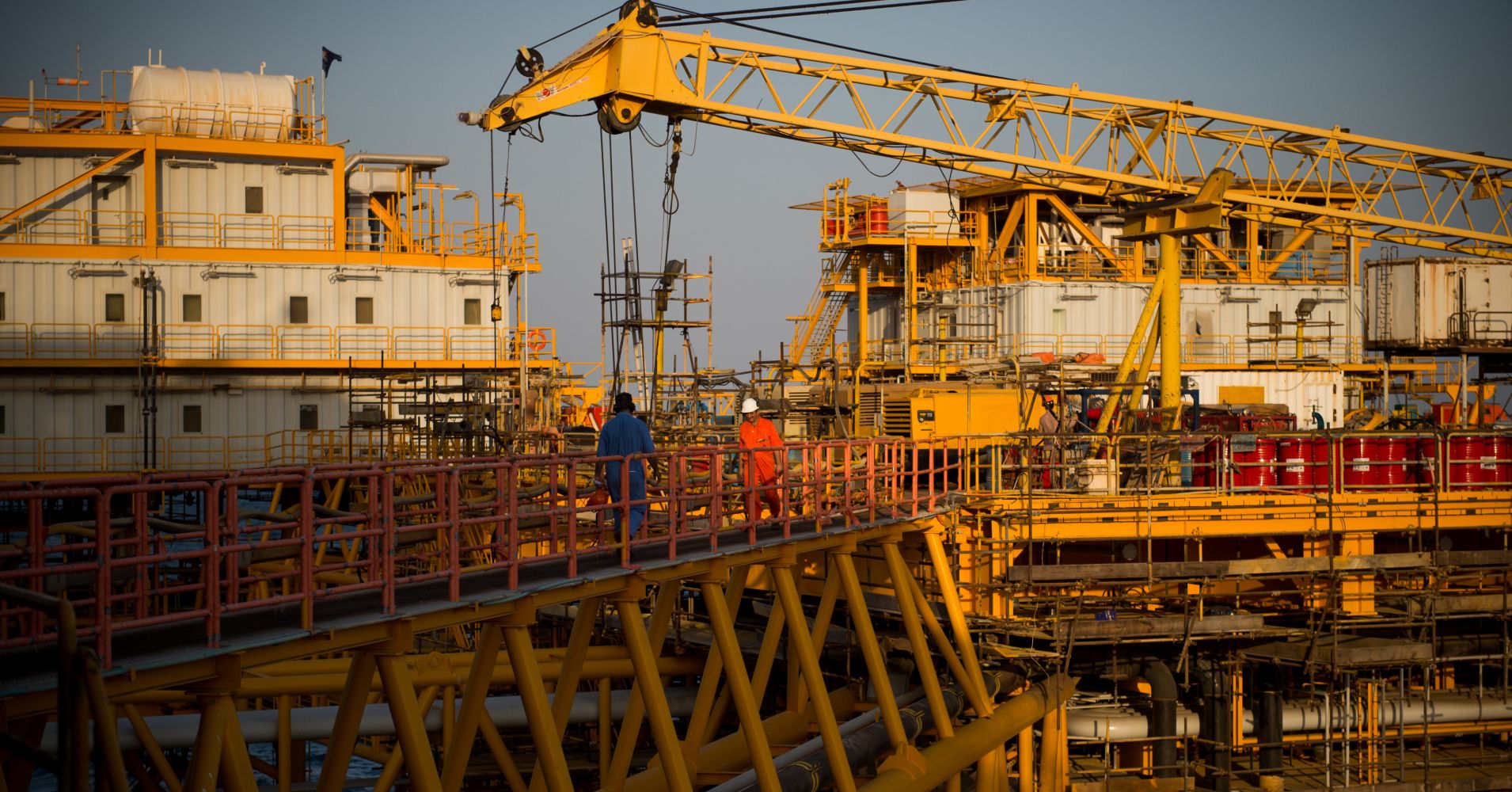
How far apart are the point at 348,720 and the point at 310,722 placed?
323 inches

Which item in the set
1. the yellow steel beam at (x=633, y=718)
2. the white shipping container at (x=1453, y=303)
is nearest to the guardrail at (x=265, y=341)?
the yellow steel beam at (x=633, y=718)

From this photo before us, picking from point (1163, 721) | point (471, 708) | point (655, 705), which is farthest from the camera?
point (1163, 721)

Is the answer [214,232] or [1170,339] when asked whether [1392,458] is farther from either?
[214,232]

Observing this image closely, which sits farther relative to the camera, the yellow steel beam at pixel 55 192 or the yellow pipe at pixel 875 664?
the yellow steel beam at pixel 55 192

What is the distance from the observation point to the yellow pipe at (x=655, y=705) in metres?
12.8

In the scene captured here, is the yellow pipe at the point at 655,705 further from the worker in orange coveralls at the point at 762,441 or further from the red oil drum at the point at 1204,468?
the red oil drum at the point at 1204,468

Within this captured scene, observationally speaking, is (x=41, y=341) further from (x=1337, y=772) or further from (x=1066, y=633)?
(x=1337, y=772)

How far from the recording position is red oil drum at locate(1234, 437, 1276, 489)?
Answer: 961 inches

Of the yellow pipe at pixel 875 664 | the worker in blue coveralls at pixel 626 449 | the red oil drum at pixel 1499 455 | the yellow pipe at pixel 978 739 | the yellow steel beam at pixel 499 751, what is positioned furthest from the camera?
the red oil drum at pixel 1499 455

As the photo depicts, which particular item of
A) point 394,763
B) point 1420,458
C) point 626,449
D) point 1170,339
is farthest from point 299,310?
point 1420,458

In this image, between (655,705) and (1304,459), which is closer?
(655,705)

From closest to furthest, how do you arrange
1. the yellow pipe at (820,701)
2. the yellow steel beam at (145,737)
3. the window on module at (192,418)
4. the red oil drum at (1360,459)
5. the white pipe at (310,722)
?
1. the yellow pipe at (820,701)
2. the yellow steel beam at (145,737)
3. the white pipe at (310,722)
4. the red oil drum at (1360,459)
5. the window on module at (192,418)

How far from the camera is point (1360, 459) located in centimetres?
2431

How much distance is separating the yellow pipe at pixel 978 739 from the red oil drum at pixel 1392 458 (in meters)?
7.61
